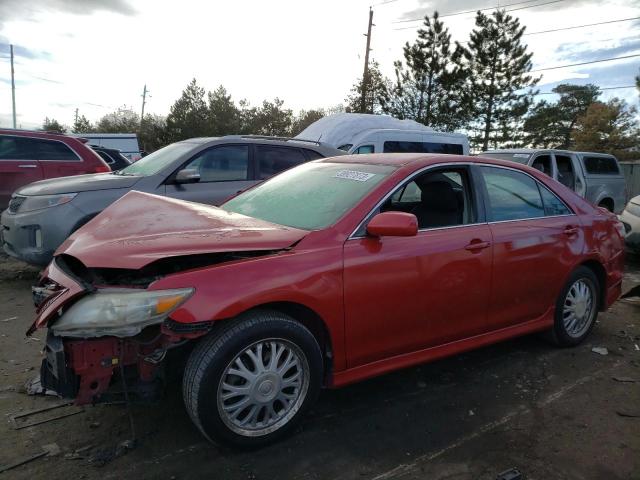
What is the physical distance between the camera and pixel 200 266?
2584 millimetres

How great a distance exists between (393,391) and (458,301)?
75 cm

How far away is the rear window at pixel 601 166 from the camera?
11695 millimetres

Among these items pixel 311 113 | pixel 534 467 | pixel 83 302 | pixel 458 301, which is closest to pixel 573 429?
pixel 534 467

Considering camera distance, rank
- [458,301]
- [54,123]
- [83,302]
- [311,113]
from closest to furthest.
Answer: [83,302] < [458,301] < [311,113] < [54,123]

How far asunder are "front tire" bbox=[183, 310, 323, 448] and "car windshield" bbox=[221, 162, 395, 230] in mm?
697

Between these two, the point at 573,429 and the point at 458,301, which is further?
the point at 458,301

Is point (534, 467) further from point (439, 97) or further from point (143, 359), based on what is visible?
point (439, 97)

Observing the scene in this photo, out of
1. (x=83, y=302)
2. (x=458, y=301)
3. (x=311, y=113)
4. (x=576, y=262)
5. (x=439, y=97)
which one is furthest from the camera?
(x=311, y=113)

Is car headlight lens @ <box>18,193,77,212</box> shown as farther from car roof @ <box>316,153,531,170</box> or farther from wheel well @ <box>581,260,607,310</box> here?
wheel well @ <box>581,260,607,310</box>

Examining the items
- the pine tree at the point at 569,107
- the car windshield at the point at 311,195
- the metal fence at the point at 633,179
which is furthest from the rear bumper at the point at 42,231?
the pine tree at the point at 569,107

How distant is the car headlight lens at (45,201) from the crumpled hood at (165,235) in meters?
2.33

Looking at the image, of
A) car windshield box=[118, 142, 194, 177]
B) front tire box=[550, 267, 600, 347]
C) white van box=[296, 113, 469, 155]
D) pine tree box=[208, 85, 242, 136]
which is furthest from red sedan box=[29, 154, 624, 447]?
pine tree box=[208, 85, 242, 136]

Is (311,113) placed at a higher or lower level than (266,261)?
higher

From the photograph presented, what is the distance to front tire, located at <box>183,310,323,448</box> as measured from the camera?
244 cm
